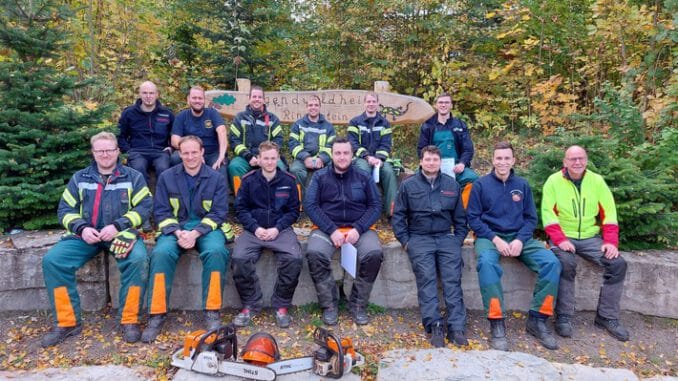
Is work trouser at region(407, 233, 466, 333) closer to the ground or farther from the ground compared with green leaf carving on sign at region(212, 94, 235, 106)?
closer to the ground

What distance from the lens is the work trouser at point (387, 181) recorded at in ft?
17.3

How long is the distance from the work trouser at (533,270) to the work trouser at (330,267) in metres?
0.91

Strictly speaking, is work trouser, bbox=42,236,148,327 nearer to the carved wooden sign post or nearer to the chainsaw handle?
the chainsaw handle

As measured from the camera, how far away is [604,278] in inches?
167

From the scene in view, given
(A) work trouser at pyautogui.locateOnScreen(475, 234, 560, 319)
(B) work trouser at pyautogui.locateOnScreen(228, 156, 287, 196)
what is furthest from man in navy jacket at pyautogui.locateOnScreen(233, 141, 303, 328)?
(A) work trouser at pyautogui.locateOnScreen(475, 234, 560, 319)

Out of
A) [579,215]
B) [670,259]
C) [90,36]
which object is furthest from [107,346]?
[90,36]

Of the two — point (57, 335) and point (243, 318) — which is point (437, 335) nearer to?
point (243, 318)

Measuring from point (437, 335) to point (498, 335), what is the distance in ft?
1.74

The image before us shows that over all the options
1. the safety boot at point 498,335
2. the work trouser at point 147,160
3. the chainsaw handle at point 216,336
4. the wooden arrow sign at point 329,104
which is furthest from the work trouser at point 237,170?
the safety boot at point 498,335

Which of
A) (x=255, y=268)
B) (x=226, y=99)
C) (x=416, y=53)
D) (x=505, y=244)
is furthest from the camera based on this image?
(x=416, y=53)

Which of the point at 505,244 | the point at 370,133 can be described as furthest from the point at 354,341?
the point at 370,133

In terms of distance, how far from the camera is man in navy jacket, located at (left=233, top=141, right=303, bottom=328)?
13.4 feet

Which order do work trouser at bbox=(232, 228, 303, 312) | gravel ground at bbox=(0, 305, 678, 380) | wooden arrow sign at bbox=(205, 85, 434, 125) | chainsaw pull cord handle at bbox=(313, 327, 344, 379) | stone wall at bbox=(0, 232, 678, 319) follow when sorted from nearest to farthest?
chainsaw pull cord handle at bbox=(313, 327, 344, 379), gravel ground at bbox=(0, 305, 678, 380), work trouser at bbox=(232, 228, 303, 312), stone wall at bbox=(0, 232, 678, 319), wooden arrow sign at bbox=(205, 85, 434, 125)

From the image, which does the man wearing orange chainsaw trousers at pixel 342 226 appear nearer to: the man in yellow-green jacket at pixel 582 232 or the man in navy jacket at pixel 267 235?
the man in navy jacket at pixel 267 235
